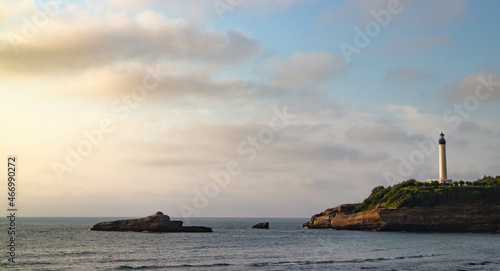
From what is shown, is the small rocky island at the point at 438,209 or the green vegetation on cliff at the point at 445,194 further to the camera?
the green vegetation on cliff at the point at 445,194

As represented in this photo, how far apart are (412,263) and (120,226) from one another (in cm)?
8290

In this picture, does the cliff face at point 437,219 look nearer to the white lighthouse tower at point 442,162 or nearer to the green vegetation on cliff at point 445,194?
the green vegetation on cliff at point 445,194

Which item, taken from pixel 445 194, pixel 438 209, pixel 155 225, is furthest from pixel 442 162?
pixel 155 225

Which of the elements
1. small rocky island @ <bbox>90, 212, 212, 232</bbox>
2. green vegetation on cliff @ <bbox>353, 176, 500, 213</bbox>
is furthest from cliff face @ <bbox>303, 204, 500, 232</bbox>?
small rocky island @ <bbox>90, 212, 212, 232</bbox>

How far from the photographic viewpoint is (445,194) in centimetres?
10700

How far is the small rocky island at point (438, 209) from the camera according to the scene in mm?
101250

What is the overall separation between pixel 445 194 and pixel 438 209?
16.9 ft

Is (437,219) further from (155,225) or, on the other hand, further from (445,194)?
(155,225)

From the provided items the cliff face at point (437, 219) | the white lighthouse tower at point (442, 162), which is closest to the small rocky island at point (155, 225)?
the cliff face at point (437, 219)

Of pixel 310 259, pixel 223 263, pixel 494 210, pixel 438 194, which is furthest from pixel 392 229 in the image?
pixel 223 263

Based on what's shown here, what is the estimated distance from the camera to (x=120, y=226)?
114375 millimetres

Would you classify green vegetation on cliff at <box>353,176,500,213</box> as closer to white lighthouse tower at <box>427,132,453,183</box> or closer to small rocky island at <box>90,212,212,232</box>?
white lighthouse tower at <box>427,132,453,183</box>

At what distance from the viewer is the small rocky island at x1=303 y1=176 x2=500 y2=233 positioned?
101250 mm

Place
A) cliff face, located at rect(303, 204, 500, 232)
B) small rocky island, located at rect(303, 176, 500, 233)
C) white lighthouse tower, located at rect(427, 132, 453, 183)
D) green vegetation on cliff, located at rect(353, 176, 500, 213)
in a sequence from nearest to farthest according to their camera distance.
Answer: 1. cliff face, located at rect(303, 204, 500, 232)
2. small rocky island, located at rect(303, 176, 500, 233)
3. green vegetation on cliff, located at rect(353, 176, 500, 213)
4. white lighthouse tower, located at rect(427, 132, 453, 183)
